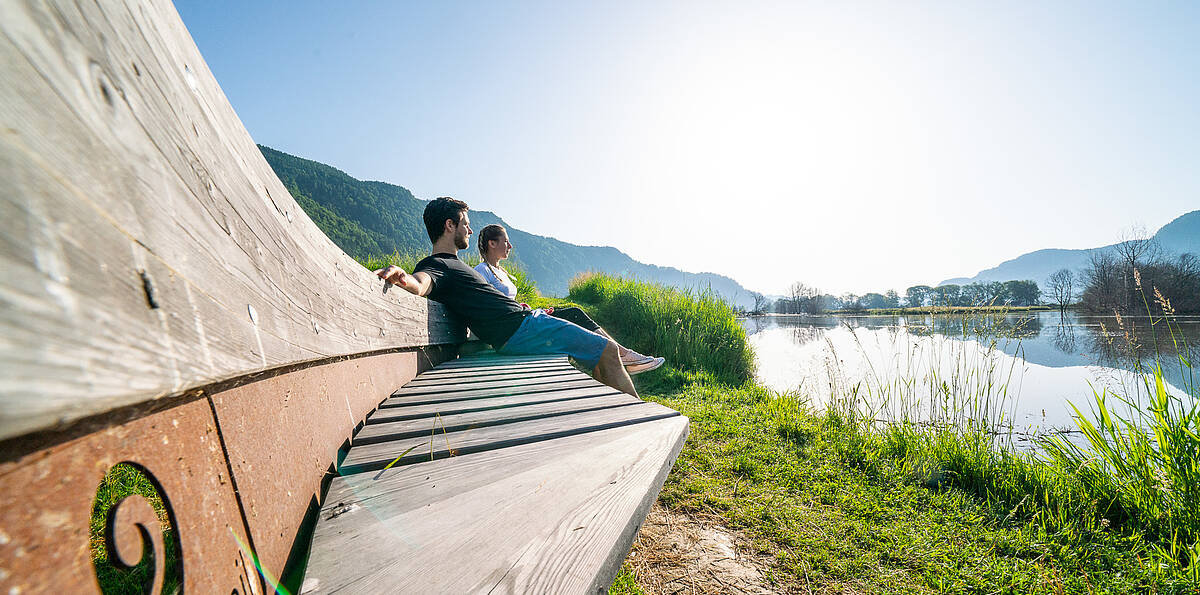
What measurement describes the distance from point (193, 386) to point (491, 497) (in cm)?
53

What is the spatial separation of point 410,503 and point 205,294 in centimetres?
52

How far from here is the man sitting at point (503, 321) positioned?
2.61 m

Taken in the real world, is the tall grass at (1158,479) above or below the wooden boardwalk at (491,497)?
below

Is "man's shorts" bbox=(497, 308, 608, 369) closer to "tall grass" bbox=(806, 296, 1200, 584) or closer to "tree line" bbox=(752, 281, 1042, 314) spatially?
"tall grass" bbox=(806, 296, 1200, 584)

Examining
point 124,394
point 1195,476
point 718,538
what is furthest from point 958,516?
point 124,394

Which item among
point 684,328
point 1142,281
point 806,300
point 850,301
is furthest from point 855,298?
point 684,328

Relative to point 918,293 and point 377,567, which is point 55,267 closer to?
point 377,567

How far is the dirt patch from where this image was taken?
5.14ft

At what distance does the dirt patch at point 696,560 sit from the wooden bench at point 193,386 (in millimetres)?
863

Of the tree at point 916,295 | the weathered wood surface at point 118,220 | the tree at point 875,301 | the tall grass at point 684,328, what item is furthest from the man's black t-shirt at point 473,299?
the tree at point 875,301

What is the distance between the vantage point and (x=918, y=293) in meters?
69.5

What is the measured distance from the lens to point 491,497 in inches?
31.9

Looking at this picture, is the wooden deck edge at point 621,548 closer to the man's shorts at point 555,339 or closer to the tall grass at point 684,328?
the man's shorts at point 555,339

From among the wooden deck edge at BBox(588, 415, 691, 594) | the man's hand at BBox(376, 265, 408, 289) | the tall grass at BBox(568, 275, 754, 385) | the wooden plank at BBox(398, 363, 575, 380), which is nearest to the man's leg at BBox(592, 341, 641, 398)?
the wooden plank at BBox(398, 363, 575, 380)
